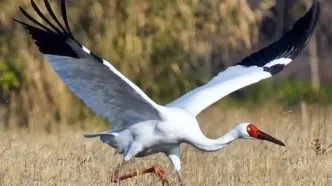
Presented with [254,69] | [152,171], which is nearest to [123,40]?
[254,69]

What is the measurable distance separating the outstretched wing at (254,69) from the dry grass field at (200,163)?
0.58 m

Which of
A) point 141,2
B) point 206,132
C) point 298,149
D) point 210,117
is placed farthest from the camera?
point 210,117

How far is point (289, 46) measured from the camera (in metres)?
10.6

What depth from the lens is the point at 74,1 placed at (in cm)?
1734

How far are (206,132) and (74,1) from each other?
12.3 feet

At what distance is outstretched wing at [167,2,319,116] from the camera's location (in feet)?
30.9

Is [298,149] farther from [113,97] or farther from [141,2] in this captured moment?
[141,2]

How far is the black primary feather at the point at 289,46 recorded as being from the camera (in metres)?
10.4

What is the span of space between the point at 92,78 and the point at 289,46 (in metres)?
2.53

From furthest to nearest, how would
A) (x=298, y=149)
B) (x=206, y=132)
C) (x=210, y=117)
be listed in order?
(x=210, y=117) < (x=206, y=132) < (x=298, y=149)

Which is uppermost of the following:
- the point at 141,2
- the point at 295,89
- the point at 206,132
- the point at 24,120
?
the point at 295,89

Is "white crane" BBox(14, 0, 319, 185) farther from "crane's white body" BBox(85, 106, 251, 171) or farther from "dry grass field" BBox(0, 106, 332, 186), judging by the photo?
"dry grass field" BBox(0, 106, 332, 186)

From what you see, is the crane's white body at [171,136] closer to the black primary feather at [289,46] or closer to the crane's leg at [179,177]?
the crane's leg at [179,177]

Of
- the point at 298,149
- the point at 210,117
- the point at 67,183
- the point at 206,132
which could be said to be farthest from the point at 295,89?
the point at 67,183
